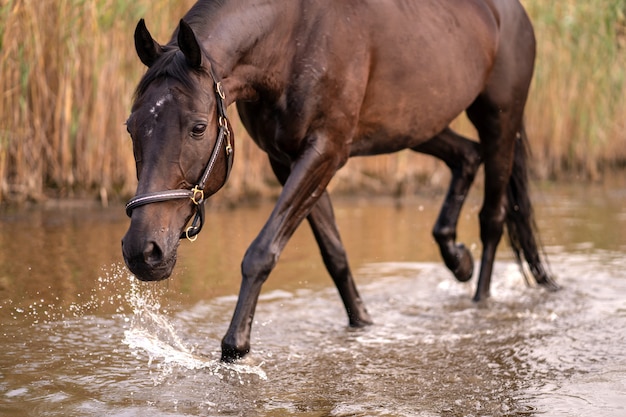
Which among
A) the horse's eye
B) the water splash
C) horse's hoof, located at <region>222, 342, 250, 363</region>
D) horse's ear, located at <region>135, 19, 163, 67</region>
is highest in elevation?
horse's ear, located at <region>135, 19, 163, 67</region>

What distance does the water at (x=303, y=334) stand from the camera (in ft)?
10.9

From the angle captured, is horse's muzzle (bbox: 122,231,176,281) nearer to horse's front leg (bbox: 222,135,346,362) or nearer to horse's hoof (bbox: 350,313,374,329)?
horse's front leg (bbox: 222,135,346,362)

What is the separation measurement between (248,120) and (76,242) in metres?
2.79

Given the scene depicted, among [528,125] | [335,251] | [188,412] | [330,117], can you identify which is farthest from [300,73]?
[528,125]

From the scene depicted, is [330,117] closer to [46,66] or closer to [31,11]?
[31,11]

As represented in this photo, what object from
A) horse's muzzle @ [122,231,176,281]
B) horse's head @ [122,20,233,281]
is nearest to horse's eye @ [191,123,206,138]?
horse's head @ [122,20,233,281]

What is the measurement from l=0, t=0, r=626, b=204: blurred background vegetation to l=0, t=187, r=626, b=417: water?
48 centimetres

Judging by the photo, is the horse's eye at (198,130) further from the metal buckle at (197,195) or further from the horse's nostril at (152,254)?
the horse's nostril at (152,254)

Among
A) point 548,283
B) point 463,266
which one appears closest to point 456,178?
point 463,266

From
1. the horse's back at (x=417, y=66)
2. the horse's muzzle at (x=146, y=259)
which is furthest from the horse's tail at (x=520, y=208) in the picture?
the horse's muzzle at (x=146, y=259)

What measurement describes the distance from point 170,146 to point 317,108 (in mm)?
878

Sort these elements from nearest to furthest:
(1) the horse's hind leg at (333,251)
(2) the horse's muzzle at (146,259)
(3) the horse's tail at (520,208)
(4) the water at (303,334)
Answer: (2) the horse's muzzle at (146,259), (4) the water at (303,334), (1) the horse's hind leg at (333,251), (3) the horse's tail at (520,208)

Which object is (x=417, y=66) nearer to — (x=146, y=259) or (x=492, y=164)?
(x=492, y=164)

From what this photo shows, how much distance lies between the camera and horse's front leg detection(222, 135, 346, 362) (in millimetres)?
3652
